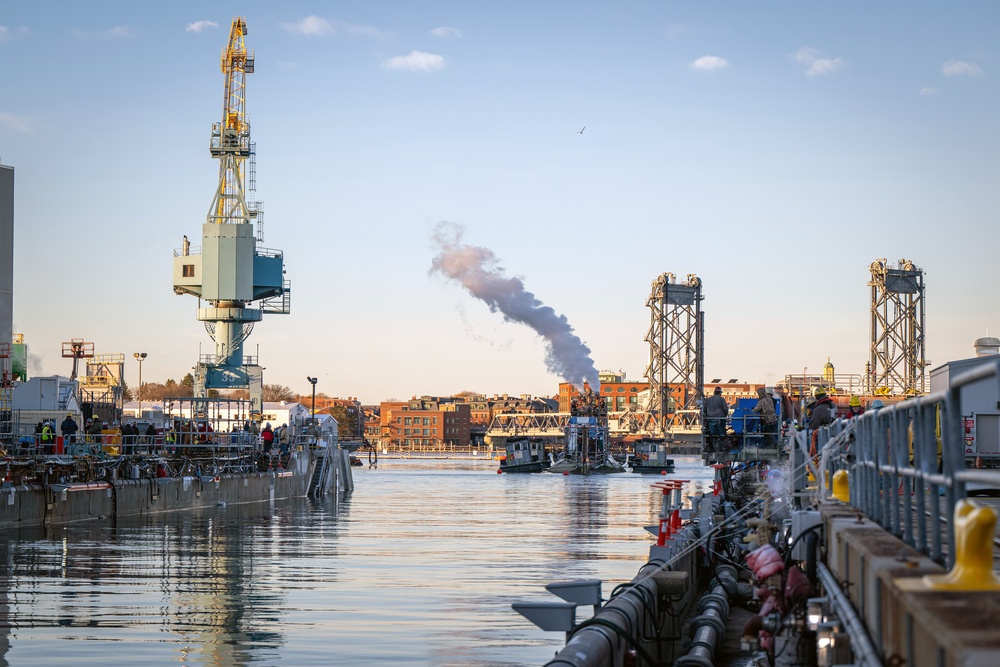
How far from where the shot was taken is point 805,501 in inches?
704

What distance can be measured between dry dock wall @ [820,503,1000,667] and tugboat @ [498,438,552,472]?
117m

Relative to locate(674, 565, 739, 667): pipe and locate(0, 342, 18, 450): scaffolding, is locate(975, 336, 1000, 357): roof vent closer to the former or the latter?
locate(674, 565, 739, 667): pipe

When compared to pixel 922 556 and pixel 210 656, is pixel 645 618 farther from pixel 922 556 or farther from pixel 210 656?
pixel 922 556

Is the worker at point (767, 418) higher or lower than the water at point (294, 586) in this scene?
higher

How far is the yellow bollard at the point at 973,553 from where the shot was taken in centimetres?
569

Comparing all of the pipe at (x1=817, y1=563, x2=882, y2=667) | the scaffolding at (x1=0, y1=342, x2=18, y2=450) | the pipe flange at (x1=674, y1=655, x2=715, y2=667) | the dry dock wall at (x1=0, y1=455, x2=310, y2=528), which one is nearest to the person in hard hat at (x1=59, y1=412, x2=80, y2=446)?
the scaffolding at (x1=0, y1=342, x2=18, y2=450)

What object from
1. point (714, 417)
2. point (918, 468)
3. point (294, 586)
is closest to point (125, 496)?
point (714, 417)

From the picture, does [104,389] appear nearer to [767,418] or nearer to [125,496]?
[125,496]

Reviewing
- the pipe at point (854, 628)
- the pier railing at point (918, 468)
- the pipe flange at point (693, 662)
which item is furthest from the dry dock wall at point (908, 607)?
the pipe flange at point (693, 662)

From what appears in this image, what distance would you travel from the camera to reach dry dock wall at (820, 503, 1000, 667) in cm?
472

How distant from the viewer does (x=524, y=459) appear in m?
128

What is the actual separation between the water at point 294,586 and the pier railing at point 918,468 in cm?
682

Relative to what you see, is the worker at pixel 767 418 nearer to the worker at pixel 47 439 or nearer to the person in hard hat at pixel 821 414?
the person in hard hat at pixel 821 414

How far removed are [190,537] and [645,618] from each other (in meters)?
23.4
